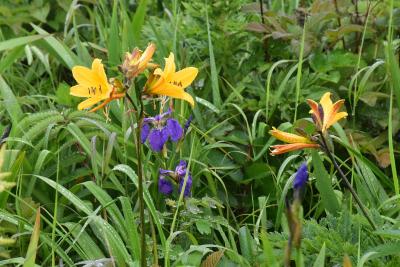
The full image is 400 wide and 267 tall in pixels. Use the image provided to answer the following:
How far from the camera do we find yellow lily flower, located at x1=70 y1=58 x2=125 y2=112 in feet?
4.80

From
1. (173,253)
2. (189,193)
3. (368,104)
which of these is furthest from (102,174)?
(368,104)

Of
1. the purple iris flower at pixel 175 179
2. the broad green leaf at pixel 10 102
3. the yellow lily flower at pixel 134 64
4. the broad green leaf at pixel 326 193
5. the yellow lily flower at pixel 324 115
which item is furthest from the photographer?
the broad green leaf at pixel 10 102

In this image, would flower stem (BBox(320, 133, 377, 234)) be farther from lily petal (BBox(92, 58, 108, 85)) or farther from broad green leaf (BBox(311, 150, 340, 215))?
lily petal (BBox(92, 58, 108, 85))

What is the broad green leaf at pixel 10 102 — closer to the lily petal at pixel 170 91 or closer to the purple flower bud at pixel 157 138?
the purple flower bud at pixel 157 138

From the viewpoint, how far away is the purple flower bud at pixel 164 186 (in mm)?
2109

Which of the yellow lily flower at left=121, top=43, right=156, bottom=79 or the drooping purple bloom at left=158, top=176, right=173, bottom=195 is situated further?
the drooping purple bloom at left=158, top=176, right=173, bottom=195

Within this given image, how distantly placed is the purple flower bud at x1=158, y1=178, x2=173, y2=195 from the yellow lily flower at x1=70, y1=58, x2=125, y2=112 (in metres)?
0.63

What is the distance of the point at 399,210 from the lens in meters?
2.02

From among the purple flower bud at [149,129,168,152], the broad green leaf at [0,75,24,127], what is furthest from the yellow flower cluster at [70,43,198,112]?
the broad green leaf at [0,75,24,127]

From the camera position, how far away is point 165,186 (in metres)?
2.11

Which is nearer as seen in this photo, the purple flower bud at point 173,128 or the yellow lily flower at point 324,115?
the yellow lily flower at point 324,115

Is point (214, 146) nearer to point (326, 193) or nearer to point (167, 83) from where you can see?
point (326, 193)

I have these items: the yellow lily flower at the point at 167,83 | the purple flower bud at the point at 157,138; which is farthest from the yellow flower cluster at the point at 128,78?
the purple flower bud at the point at 157,138

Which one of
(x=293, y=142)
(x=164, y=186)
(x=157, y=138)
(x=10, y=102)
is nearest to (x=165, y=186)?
(x=164, y=186)
